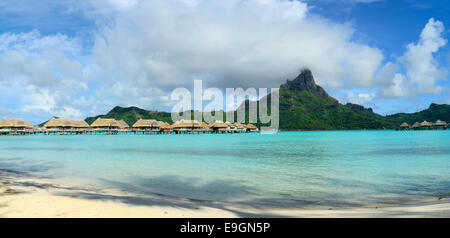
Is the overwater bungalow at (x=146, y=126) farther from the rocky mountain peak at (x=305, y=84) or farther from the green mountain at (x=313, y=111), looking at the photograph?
the rocky mountain peak at (x=305, y=84)

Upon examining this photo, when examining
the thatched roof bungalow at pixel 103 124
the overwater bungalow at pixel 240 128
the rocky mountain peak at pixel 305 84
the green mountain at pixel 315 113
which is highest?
the rocky mountain peak at pixel 305 84

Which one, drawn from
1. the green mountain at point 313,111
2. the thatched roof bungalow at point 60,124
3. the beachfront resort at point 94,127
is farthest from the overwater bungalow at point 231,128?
the thatched roof bungalow at point 60,124

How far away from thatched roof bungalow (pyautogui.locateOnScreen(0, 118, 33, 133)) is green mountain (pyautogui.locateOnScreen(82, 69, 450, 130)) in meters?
49.6

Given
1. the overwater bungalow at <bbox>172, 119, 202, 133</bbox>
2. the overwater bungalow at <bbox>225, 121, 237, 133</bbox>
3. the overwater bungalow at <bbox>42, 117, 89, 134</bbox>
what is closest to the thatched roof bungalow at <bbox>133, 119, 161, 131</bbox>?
the overwater bungalow at <bbox>172, 119, 202, 133</bbox>

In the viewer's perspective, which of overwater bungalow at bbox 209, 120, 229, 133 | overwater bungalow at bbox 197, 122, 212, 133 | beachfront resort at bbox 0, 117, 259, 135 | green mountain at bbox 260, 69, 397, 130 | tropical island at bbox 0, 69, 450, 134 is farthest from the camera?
green mountain at bbox 260, 69, 397, 130

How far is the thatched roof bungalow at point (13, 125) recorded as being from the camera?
62.3 metres

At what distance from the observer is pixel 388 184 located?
28.1ft

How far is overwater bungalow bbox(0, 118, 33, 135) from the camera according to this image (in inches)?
2457

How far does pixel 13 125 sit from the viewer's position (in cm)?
6328

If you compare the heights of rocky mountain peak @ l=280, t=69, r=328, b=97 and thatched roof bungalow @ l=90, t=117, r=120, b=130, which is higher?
rocky mountain peak @ l=280, t=69, r=328, b=97

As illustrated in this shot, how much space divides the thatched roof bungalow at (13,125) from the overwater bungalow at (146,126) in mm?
26080

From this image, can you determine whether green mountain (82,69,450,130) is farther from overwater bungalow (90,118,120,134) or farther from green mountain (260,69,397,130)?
overwater bungalow (90,118,120,134)
